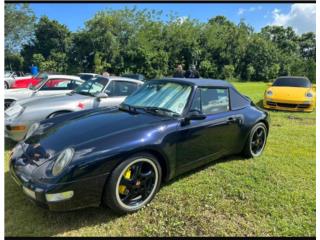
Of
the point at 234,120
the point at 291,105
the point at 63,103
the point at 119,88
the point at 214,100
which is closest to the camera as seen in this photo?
the point at 214,100

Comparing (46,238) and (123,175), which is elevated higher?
(123,175)

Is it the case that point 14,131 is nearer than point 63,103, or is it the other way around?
point 14,131

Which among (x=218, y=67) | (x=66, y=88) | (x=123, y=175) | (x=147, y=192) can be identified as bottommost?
(x=147, y=192)

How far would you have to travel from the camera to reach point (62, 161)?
249 cm

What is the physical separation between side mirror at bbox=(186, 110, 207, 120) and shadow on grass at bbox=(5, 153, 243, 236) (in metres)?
1.43

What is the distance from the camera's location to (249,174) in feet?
12.7

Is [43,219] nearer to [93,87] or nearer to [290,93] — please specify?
[93,87]

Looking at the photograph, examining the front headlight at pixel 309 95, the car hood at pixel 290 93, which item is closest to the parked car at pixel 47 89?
the car hood at pixel 290 93

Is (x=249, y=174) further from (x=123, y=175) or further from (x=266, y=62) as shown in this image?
(x=266, y=62)

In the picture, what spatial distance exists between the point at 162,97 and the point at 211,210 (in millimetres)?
1594

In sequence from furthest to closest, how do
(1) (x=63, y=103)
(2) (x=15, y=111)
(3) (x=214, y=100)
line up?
(1) (x=63, y=103) → (2) (x=15, y=111) → (3) (x=214, y=100)

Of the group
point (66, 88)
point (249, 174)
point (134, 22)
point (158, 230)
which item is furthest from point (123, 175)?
point (134, 22)

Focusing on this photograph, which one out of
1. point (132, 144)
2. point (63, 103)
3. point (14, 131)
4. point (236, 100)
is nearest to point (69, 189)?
point (132, 144)
